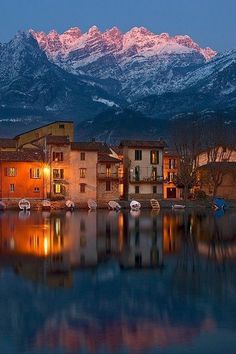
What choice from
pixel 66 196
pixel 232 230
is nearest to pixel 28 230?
pixel 232 230

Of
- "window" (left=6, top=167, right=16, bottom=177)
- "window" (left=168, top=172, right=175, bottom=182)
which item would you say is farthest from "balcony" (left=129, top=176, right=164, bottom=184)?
"window" (left=6, top=167, right=16, bottom=177)

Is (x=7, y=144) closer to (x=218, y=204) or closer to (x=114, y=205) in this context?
(x=114, y=205)

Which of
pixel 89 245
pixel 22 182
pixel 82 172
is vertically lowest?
pixel 89 245

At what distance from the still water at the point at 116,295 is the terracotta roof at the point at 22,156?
144 feet

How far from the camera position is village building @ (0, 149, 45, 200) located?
87875mm

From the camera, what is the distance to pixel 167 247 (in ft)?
131

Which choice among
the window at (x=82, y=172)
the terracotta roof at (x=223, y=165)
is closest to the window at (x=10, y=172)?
the window at (x=82, y=172)

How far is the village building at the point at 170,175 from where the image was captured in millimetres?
105062

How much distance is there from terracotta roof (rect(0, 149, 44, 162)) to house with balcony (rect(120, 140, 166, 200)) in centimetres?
1477

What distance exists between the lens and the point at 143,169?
98.3m

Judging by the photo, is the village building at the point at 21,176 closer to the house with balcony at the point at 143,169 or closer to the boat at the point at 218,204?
the house with balcony at the point at 143,169

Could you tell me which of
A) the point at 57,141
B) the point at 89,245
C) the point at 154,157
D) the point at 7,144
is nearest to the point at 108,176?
the point at 57,141

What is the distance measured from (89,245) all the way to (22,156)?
51.3 metres

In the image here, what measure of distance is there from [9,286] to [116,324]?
733 centimetres
